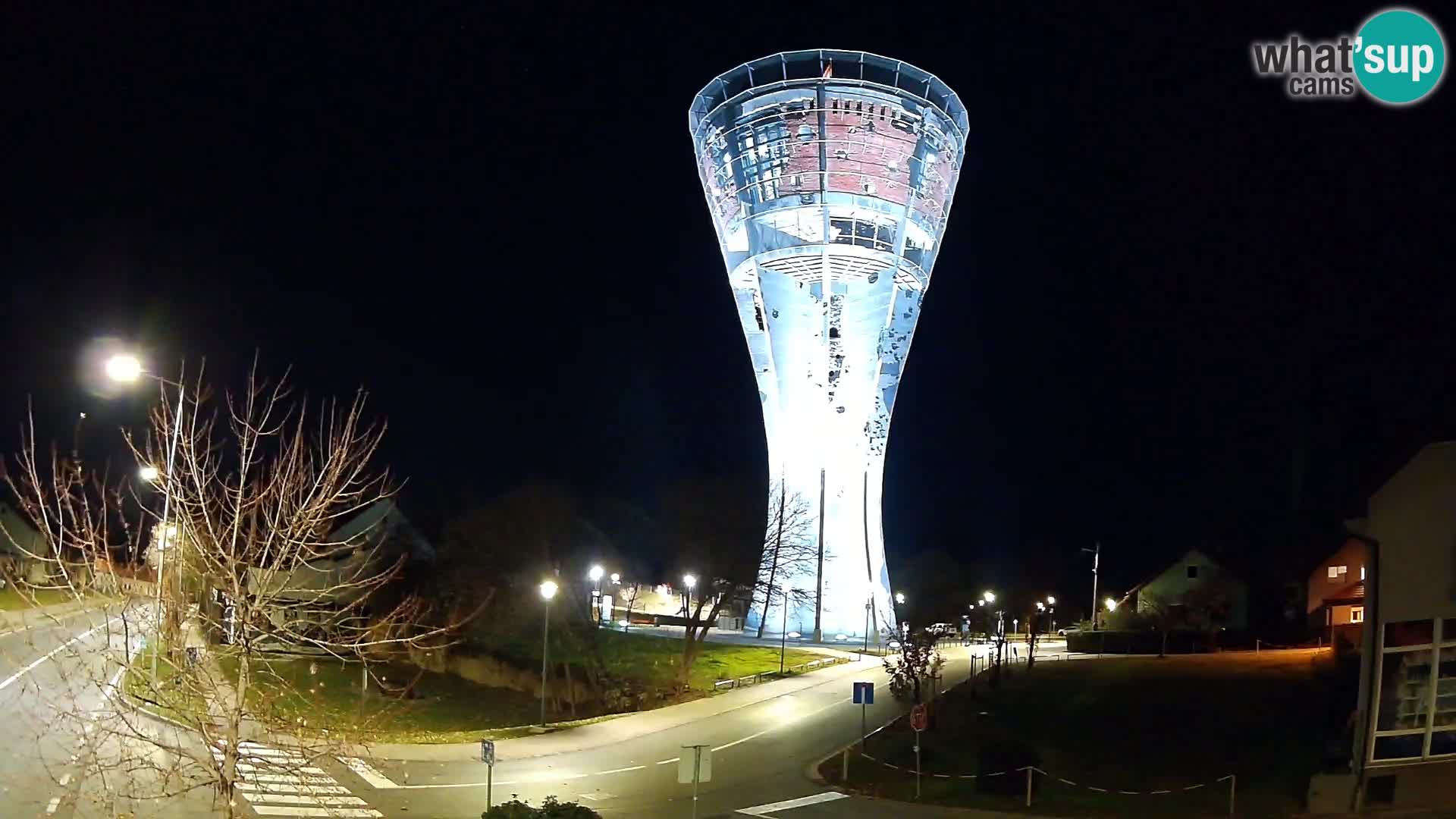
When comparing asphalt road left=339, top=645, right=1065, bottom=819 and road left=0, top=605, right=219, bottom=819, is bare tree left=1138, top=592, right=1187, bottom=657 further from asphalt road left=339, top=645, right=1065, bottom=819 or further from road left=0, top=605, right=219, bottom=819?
road left=0, top=605, right=219, bottom=819

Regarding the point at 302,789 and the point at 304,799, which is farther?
the point at 302,789

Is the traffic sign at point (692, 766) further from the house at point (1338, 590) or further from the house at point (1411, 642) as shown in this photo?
the house at point (1338, 590)

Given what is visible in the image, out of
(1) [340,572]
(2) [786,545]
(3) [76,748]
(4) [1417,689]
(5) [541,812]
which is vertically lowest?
(5) [541,812]

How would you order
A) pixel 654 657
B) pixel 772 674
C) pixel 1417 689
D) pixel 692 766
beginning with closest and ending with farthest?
pixel 692 766
pixel 1417 689
pixel 772 674
pixel 654 657

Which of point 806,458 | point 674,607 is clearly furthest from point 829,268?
point 674,607

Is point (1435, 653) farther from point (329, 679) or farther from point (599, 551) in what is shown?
point (599, 551)

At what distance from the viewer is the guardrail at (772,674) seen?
127 ft

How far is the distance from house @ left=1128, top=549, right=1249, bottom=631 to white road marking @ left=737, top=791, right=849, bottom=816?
50.3 metres

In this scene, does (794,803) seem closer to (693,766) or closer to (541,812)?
(693,766)

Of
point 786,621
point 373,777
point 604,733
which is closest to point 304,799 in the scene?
point 373,777

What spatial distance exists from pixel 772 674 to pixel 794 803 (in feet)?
69.1

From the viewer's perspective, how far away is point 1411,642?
17.5m

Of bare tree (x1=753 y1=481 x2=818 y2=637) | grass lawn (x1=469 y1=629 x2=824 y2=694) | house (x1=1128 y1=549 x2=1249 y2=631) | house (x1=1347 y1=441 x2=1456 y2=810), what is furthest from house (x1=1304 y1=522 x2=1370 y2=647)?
house (x1=1347 y1=441 x2=1456 y2=810)

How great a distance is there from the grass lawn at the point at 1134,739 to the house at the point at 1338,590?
564 inches
